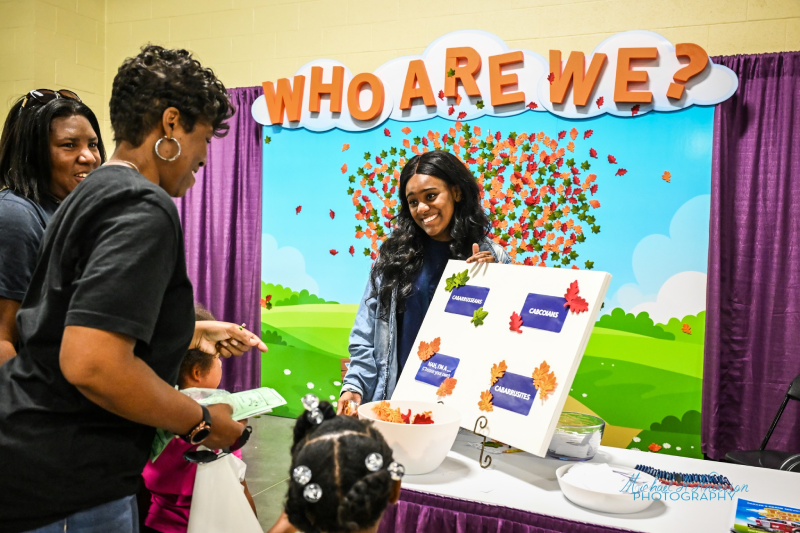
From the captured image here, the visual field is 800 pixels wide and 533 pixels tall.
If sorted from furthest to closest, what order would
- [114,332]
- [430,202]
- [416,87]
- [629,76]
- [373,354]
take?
[416,87], [629,76], [430,202], [373,354], [114,332]

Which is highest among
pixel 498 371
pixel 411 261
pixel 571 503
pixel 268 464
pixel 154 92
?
pixel 154 92

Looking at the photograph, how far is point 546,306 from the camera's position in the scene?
150 cm

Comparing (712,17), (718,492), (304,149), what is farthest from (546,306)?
(304,149)

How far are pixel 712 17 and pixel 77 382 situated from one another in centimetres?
407

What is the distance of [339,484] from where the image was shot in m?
0.94

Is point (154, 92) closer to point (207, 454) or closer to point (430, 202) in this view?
point (207, 454)

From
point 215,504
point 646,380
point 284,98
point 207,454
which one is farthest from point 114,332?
point 284,98

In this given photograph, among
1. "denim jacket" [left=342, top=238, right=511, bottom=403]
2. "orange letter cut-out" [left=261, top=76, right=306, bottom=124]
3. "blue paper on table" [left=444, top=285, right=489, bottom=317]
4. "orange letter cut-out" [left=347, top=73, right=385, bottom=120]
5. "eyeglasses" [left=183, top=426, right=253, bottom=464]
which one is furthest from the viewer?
"orange letter cut-out" [left=261, top=76, right=306, bottom=124]

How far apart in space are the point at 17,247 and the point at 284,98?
3.48 meters

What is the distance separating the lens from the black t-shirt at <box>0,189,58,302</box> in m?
1.33

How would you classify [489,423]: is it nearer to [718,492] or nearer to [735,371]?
[718,492]

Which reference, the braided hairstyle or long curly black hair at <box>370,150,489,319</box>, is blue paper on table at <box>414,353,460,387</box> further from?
the braided hairstyle

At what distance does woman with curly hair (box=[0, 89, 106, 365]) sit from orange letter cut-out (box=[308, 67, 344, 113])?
2.93 meters

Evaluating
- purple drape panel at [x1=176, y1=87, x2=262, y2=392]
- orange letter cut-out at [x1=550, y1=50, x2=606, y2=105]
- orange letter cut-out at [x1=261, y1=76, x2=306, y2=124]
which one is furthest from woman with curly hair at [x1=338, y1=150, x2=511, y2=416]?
purple drape panel at [x1=176, y1=87, x2=262, y2=392]
